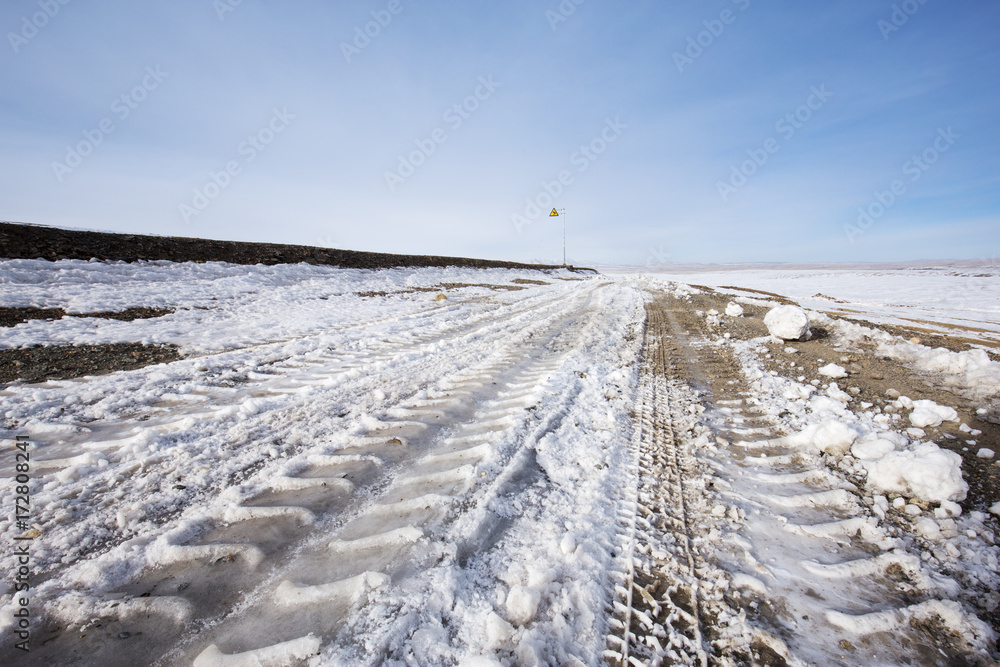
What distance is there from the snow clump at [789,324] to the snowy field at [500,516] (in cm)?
136

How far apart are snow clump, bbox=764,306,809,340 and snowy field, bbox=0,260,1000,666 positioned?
1361 mm

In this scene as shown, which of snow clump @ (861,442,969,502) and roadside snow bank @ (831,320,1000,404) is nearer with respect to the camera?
snow clump @ (861,442,969,502)

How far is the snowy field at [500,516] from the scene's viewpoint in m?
1.45

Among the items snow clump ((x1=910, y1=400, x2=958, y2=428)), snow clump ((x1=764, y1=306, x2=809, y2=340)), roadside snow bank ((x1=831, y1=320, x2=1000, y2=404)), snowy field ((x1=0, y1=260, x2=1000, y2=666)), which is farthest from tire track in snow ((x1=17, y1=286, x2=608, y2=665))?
snow clump ((x1=764, y1=306, x2=809, y2=340))

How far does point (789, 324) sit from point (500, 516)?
621cm

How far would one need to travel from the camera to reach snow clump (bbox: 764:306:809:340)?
5.91 m

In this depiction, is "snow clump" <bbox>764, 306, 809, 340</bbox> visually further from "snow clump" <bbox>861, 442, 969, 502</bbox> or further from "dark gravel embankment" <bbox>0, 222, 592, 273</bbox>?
"dark gravel embankment" <bbox>0, 222, 592, 273</bbox>

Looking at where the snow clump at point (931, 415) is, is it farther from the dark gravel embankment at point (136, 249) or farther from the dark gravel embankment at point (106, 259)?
the dark gravel embankment at point (136, 249)

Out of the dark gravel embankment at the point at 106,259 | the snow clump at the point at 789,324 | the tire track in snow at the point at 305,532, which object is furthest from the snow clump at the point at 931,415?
the dark gravel embankment at the point at 106,259

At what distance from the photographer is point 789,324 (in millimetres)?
5965

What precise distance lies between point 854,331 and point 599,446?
20.3 feet

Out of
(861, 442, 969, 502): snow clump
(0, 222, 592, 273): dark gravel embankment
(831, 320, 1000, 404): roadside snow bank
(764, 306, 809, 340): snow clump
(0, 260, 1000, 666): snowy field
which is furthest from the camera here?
(0, 222, 592, 273): dark gravel embankment

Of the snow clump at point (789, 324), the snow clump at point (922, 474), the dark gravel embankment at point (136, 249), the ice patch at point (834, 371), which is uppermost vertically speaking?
the dark gravel embankment at point (136, 249)

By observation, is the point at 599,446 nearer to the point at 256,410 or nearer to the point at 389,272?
the point at 256,410
